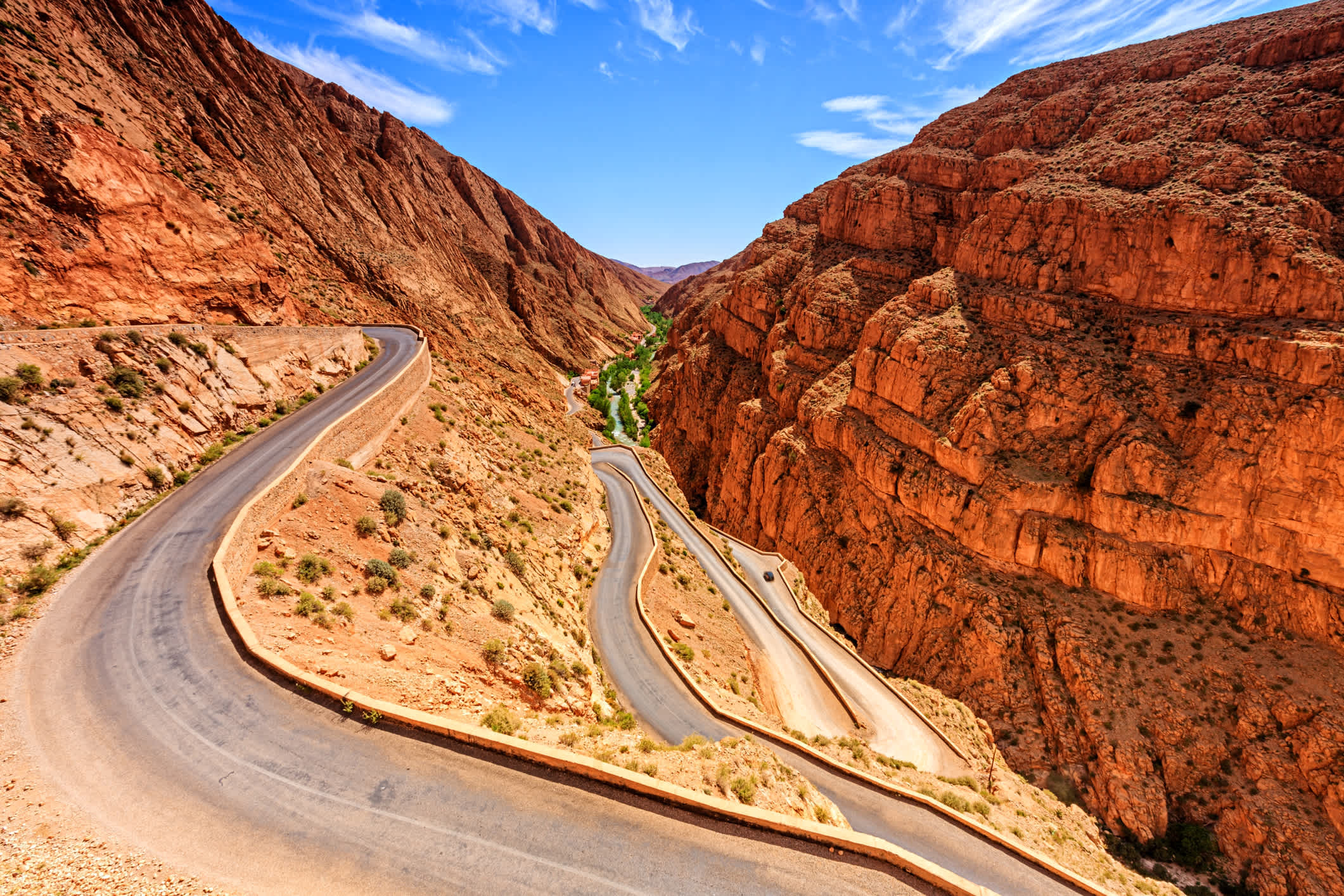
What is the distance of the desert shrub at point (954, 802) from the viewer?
15.0 metres

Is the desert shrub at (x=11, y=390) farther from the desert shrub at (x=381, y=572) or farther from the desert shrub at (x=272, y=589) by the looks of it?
the desert shrub at (x=381, y=572)

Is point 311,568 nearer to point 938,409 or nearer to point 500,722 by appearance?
point 500,722

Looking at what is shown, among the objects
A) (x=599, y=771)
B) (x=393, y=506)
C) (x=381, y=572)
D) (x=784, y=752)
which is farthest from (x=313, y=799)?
(x=784, y=752)

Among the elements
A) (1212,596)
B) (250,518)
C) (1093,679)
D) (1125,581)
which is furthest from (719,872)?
(1212,596)

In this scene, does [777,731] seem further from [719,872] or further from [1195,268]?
[1195,268]

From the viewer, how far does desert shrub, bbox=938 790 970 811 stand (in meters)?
15.0

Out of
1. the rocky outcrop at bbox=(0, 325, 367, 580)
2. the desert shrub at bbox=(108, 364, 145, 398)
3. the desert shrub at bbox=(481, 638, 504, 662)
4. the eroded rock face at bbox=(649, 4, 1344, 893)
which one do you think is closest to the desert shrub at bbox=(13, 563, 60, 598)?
the rocky outcrop at bbox=(0, 325, 367, 580)

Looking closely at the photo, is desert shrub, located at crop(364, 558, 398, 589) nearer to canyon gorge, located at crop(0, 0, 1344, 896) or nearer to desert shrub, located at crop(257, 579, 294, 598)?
canyon gorge, located at crop(0, 0, 1344, 896)

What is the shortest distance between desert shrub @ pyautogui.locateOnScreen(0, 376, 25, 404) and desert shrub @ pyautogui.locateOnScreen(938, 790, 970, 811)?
2775 cm

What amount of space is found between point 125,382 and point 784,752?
2428 cm

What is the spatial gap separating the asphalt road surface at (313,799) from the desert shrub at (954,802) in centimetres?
877

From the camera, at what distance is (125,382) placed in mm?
15742

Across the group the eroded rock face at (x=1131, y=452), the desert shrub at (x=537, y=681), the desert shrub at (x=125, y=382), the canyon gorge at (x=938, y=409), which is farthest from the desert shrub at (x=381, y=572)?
the eroded rock face at (x=1131, y=452)

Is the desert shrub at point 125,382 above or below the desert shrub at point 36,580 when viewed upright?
above
